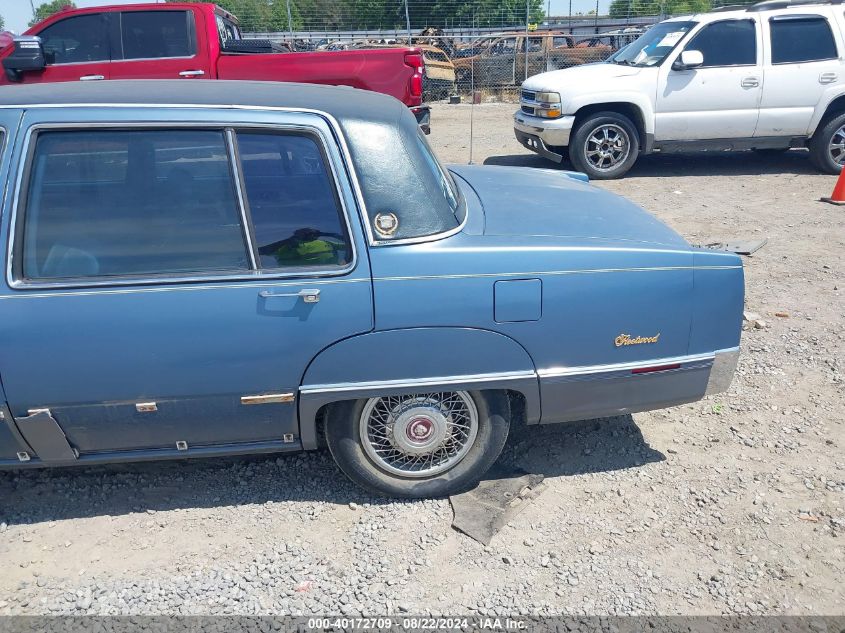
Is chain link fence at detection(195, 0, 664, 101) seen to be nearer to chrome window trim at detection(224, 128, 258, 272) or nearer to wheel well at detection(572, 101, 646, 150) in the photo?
wheel well at detection(572, 101, 646, 150)

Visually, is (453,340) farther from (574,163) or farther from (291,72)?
(574,163)

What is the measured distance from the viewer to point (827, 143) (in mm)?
9008

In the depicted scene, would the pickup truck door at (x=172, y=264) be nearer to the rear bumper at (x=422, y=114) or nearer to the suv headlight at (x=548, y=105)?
the rear bumper at (x=422, y=114)

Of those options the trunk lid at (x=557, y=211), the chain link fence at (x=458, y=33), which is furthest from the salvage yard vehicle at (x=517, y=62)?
the trunk lid at (x=557, y=211)

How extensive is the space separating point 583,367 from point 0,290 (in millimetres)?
2391

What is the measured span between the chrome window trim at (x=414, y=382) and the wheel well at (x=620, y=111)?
6.91 m

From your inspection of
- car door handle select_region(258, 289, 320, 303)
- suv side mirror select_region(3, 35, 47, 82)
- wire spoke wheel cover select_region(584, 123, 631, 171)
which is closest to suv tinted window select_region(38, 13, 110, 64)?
suv side mirror select_region(3, 35, 47, 82)

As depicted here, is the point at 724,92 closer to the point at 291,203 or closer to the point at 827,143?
the point at 827,143

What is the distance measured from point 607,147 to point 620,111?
0.48 metres

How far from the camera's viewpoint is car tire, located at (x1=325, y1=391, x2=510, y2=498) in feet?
10.0

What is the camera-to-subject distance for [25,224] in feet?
8.82

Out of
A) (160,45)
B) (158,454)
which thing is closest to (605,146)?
(160,45)

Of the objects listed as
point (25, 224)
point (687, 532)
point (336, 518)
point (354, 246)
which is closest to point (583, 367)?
point (687, 532)

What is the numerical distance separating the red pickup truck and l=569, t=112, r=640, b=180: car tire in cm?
216
